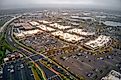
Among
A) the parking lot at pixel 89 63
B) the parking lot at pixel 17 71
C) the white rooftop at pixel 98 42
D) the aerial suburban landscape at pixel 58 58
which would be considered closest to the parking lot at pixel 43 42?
the aerial suburban landscape at pixel 58 58

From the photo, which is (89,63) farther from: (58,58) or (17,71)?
(17,71)

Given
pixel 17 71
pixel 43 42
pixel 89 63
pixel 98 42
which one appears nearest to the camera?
pixel 17 71

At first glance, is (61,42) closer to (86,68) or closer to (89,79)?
(86,68)

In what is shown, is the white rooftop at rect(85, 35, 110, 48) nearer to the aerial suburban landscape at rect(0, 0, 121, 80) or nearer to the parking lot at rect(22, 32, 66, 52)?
the aerial suburban landscape at rect(0, 0, 121, 80)

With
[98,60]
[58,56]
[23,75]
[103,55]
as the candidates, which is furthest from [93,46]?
[23,75]

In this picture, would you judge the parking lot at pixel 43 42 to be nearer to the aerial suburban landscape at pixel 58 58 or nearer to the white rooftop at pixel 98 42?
the aerial suburban landscape at pixel 58 58

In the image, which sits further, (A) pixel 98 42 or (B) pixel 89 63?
(A) pixel 98 42

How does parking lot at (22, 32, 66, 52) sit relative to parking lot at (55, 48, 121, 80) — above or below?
above

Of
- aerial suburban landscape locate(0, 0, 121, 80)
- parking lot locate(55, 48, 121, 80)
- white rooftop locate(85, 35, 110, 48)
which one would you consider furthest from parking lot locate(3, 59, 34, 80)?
white rooftop locate(85, 35, 110, 48)

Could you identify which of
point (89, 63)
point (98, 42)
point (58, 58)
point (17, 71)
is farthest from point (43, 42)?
point (17, 71)

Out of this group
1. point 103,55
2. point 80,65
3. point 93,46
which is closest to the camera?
point 80,65

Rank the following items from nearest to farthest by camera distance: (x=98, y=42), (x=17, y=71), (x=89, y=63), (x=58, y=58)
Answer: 1. (x=17, y=71)
2. (x=89, y=63)
3. (x=58, y=58)
4. (x=98, y=42)
